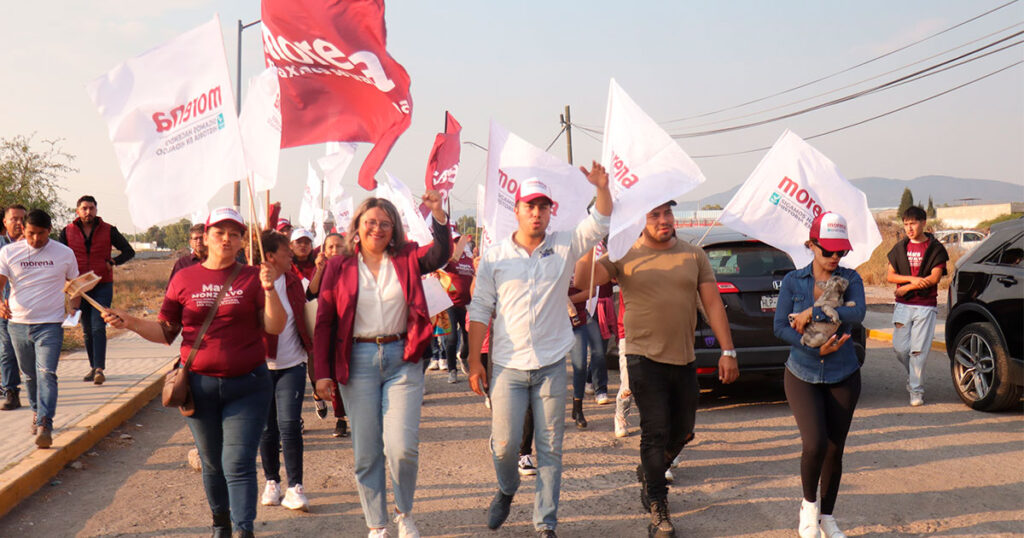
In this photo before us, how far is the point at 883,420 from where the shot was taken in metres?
7.21

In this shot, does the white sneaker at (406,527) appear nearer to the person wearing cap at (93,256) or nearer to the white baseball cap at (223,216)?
the white baseball cap at (223,216)

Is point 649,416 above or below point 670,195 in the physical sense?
below

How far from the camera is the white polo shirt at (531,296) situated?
4414mm

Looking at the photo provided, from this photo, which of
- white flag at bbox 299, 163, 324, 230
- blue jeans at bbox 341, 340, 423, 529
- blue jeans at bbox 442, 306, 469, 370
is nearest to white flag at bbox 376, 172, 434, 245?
blue jeans at bbox 442, 306, 469, 370

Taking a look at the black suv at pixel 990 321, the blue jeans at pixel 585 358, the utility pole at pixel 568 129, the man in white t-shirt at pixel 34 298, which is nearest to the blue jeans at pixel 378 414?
the blue jeans at pixel 585 358

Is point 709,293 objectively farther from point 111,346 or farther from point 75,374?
point 111,346

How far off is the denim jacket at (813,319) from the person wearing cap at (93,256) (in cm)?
773

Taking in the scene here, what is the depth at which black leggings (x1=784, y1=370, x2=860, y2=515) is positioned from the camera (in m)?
4.31

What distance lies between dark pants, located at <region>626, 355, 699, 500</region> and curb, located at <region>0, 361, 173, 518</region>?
4.10m

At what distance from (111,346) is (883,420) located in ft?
39.0

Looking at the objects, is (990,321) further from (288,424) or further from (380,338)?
(288,424)

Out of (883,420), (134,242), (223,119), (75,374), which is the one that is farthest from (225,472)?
(134,242)

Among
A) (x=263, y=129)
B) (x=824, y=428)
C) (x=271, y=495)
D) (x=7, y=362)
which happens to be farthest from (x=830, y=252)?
(x=7, y=362)

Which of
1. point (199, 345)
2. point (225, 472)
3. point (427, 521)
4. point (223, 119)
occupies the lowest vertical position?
point (427, 521)
